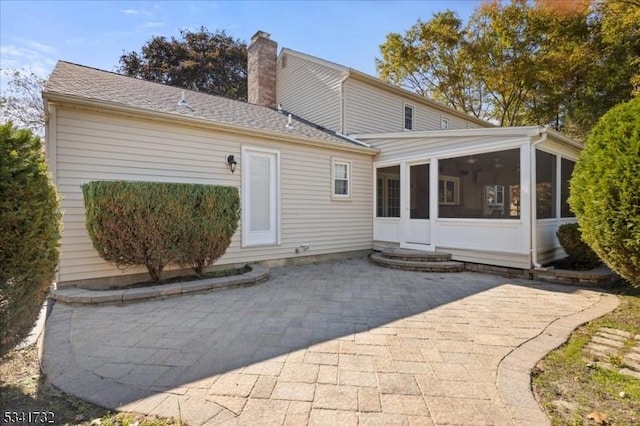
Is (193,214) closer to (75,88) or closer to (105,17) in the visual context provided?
(75,88)

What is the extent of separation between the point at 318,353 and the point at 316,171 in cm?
585

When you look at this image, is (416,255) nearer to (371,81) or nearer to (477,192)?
(477,192)

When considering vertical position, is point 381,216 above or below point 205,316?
above

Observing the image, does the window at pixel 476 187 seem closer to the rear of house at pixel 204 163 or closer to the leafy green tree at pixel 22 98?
the rear of house at pixel 204 163

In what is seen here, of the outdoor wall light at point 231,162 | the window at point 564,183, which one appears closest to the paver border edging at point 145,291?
the outdoor wall light at point 231,162

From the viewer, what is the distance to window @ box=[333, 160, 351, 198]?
29.0 ft

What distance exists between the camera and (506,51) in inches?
651

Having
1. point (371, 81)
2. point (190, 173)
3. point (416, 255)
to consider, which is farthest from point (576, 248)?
point (190, 173)

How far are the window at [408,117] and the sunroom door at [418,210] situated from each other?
484 centimetres

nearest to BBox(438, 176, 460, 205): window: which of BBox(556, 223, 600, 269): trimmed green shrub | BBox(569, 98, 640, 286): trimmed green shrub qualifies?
BBox(556, 223, 600, 269): trimmed green shrub

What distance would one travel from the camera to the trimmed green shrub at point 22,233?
2268 mm

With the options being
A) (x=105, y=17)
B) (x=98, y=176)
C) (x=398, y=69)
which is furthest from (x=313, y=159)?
(x=398, y=69)

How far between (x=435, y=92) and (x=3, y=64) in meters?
21.6

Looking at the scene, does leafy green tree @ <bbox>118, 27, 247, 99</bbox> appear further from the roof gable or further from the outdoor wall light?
the outdoor wall light
